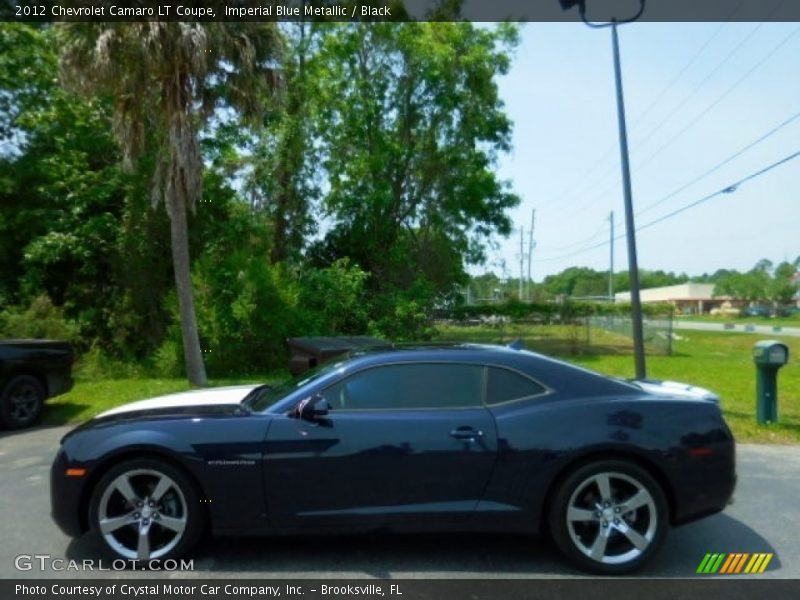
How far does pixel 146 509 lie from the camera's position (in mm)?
4102

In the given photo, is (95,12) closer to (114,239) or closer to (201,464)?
(114,239)

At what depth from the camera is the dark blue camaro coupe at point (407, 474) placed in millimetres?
4055

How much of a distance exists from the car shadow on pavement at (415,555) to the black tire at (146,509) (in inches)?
7.2

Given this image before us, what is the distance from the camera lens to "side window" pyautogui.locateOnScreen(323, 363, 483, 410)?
4.26 metres

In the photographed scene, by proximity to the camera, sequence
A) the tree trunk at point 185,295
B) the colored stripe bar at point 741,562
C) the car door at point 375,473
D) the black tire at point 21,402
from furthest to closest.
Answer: the tree trunk at point 185,295 → the black tire at point 21,402 → the colored stripe bar at point 741,562 → the car door at point 375,473

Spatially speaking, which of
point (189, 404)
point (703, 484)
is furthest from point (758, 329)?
point (189, 404)

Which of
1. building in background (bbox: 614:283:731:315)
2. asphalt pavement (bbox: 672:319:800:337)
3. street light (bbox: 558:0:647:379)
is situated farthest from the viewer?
building in background (bbox: 614:283:731:315)

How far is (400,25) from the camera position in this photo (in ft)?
64.5

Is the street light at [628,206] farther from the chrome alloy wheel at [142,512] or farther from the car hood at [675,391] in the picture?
the chrome alloy wheel at [142,512]

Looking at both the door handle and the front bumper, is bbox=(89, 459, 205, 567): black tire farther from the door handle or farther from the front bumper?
the door handle

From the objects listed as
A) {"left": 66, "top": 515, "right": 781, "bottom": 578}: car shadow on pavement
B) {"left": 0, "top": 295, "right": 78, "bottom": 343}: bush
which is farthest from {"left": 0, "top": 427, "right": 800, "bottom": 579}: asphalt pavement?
{"left": 0, "top": 295, "right": 78, "bottom": 343}: bush

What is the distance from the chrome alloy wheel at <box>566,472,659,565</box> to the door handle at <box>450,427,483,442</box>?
697mm

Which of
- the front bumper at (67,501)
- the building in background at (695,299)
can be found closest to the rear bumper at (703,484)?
the front bumper at (67,501)
